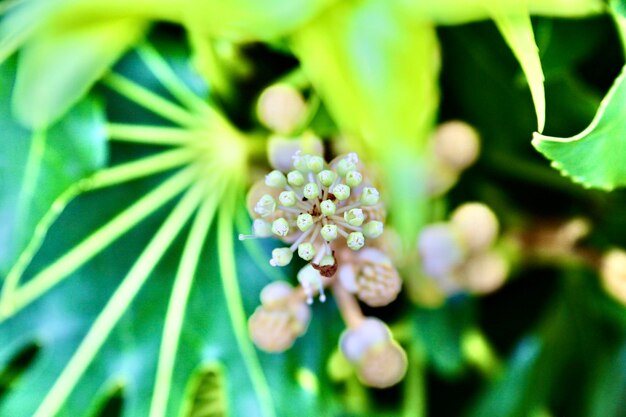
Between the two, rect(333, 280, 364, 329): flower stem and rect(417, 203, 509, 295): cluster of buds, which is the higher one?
rect(417, 203, 509, 295): cluster of buds

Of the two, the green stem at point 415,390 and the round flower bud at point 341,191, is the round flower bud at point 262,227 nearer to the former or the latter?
the round flower bud at point 341,191

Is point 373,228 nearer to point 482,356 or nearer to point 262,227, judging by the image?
point 262,227

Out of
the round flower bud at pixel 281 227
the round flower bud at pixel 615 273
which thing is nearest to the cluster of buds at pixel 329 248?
the round flower bud at pixel 281 227

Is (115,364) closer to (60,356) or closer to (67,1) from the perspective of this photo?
(60,356)

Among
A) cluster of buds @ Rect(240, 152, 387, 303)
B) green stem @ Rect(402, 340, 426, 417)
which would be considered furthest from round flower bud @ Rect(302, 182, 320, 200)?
green stem @ Rect(402, 340, 426, 417)

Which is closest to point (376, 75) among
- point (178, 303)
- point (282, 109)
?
point (282, 109)

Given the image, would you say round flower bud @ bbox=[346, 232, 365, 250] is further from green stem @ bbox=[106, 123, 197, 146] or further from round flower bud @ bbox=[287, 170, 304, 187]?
green stem @ bbox=[106, 123, 197, 146]

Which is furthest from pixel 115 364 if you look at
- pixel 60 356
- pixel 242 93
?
pixel 242 93
